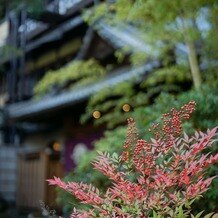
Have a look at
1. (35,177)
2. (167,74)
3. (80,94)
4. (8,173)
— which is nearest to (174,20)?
(167,74)

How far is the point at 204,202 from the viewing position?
491 cm

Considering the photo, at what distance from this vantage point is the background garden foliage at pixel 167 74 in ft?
18.5

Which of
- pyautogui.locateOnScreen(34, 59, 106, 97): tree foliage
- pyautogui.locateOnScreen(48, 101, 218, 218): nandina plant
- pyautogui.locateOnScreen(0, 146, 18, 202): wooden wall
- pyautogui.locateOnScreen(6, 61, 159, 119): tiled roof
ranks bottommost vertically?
→ pyautogui.locateOnScreen(0, 146, 18, 202): wooden wall

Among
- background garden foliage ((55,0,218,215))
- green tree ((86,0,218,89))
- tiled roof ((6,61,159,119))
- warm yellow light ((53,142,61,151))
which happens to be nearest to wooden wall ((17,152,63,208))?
warm yellow light ((53,142,61,151))

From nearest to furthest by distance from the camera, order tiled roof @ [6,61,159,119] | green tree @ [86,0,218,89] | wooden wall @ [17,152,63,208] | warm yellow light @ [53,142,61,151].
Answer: green tree @ [86,0,218,89] < tiled roof @ [6,61,159,119] < wooden wall @ [17,152,63,208] < warm yellow light @ [53,142,61,151]

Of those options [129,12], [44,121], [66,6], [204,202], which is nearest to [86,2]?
[66,6]

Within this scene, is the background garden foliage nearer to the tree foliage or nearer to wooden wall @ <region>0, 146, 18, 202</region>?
the tree foliage

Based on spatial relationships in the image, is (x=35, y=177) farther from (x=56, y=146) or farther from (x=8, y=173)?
(x=8, y=173)

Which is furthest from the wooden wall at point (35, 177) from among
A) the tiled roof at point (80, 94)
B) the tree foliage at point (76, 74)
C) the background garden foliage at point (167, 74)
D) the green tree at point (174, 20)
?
the green tree at point (174, 20)

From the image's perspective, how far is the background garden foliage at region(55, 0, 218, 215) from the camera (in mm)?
5645

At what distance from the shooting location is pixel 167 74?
8.20 metres

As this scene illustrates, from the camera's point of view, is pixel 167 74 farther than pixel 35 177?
No

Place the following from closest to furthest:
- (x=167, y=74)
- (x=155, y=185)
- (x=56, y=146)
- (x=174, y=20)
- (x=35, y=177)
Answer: (x=155, y=185) → (x=174, y=20) → (x=167, y=74) → (x=35, y=177) → (x=56, y=146)

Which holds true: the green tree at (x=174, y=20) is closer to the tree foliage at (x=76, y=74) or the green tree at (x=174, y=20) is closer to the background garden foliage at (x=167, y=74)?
the background garden foliage at (x=167, y=74)
